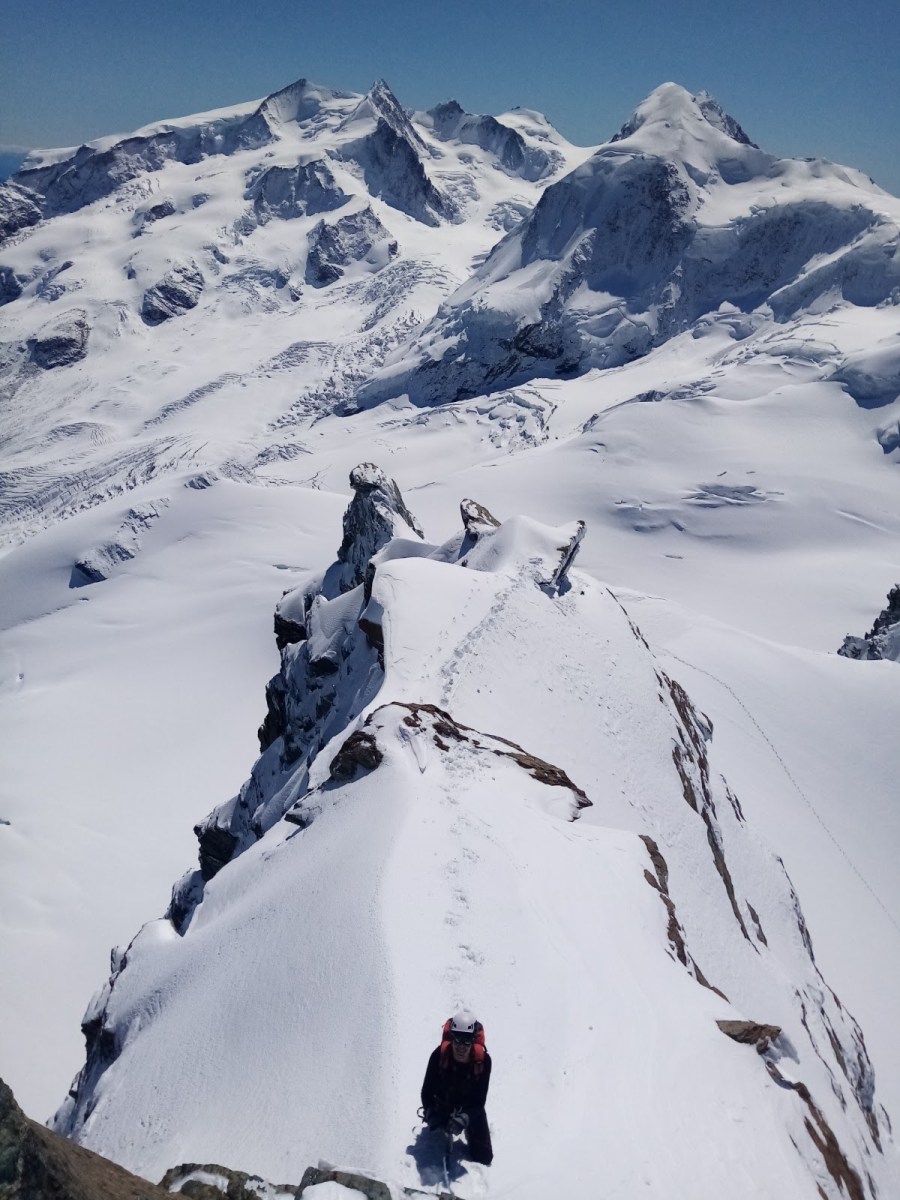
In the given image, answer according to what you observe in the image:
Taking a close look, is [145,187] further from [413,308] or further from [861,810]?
[861,810]

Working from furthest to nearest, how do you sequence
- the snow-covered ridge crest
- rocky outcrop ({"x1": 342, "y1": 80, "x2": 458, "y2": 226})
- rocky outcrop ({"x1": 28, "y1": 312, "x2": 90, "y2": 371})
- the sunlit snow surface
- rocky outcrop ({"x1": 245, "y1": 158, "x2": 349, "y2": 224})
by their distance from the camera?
rocky outcrop ({"x1": 342, "y1": 80, "x2": 458, "y2": 226})
rocky outcrop ({"x1": 245, "y1": 158, "x2": 349, "y2": 224})
rocky outcrop ({"x1": 28, "y1": 312, "x2": 90, "y2": 371})
the sunlit snow surface
the snow-covered ridge crest

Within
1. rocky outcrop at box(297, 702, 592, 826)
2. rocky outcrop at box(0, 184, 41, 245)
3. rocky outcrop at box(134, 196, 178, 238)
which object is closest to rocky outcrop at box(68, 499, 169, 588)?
rocky outcrop at box(297, 702, 592, 826)

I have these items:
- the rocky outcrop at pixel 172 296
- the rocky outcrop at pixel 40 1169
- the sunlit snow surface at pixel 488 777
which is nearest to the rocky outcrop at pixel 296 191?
the rocky outcrop at pixel 172 296

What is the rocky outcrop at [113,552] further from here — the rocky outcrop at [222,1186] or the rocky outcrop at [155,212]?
the rocky outcrop at [155,212]

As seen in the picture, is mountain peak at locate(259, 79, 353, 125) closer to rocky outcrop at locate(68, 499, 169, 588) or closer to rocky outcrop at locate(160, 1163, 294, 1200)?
rocky outcrop at locate(68, 499, 169, 588)

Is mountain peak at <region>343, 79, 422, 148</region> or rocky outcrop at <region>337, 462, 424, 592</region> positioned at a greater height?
mountain peak at <region>343, 79, 422, 148</region>

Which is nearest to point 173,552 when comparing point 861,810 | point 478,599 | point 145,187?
point 478,599

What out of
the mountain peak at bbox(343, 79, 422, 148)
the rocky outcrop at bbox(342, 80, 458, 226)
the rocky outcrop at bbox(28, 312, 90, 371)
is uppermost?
the mountain peak at bbox(343, 79, 422, 148)

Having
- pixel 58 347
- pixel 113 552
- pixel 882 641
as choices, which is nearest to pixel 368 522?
pixel 882 641
